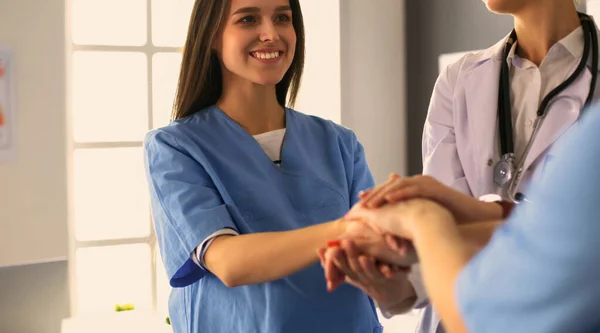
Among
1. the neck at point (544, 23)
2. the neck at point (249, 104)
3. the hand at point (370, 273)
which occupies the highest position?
the neck at point (544, 23)

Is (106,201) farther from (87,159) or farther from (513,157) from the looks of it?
(513,157)

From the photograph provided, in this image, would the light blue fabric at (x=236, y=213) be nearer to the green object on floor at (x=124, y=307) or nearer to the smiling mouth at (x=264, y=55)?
the smiling mouth at (x=264, y=55)

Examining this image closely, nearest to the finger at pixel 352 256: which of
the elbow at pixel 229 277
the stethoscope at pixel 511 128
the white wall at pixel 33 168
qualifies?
the elbow at pixel 229 277

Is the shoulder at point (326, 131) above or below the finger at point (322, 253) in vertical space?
above

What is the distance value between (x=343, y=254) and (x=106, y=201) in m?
2.52

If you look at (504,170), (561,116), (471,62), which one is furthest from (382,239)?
(471,62)

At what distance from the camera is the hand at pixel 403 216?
Result: 39.2 inches

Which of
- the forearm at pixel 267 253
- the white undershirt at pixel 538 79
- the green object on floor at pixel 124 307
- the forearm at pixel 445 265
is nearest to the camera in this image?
the forearm at pixel 445 265

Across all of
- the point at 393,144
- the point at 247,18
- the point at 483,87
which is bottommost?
the point at 393,144

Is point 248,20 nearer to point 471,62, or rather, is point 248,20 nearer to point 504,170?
point 471,62

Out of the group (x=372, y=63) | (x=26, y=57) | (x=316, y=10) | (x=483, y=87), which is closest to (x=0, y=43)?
(x=26, y=57)

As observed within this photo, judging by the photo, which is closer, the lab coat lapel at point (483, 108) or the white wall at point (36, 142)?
the lab coat lapel at point (483, 108)

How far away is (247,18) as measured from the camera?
1.76 meters

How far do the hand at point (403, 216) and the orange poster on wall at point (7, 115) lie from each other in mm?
2185
